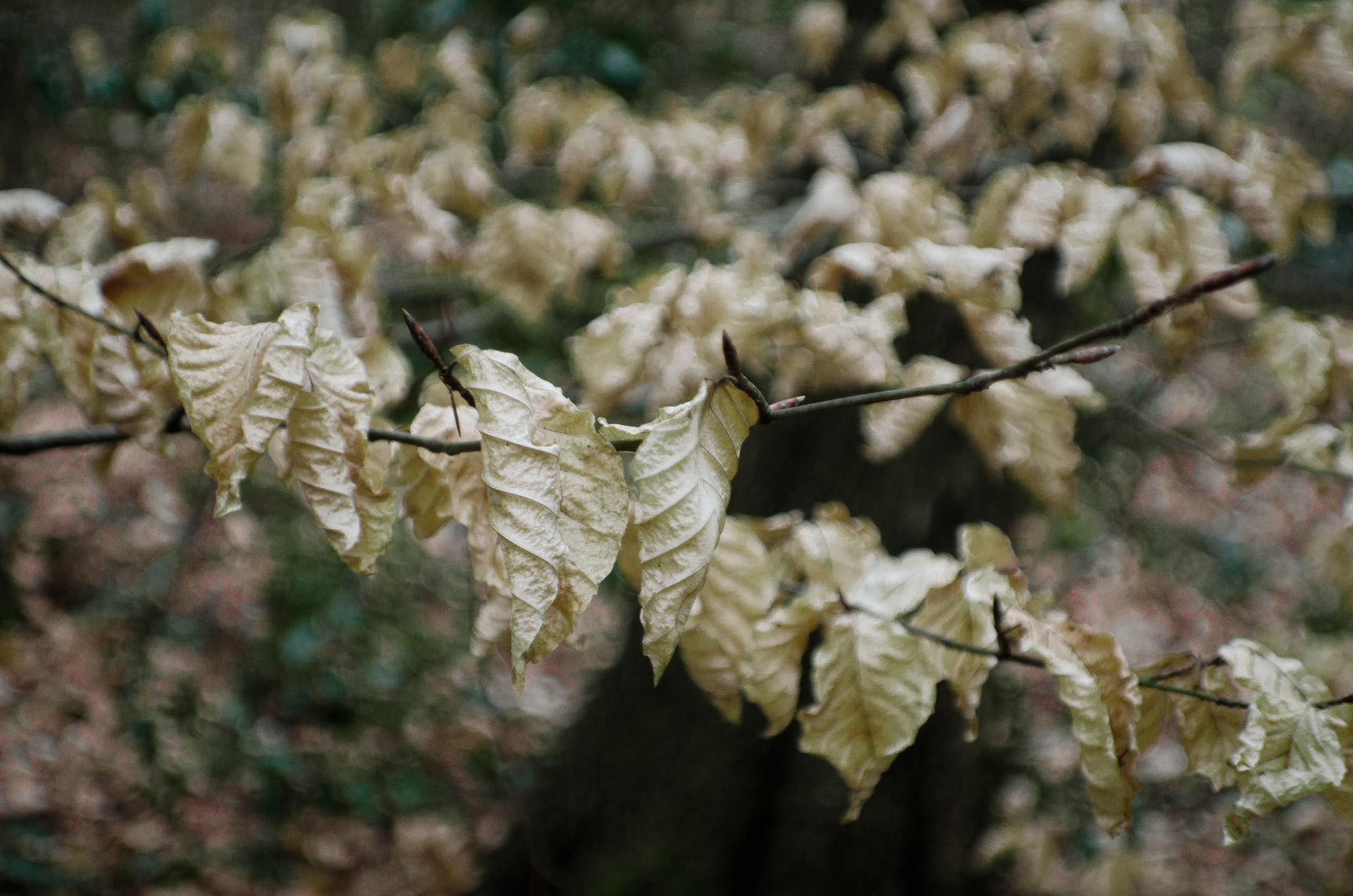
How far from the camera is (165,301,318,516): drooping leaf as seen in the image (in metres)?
0.49

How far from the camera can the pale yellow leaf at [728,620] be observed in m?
0.64

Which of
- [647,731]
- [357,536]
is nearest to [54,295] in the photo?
[357,536]

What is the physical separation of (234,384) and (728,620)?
1.35ft

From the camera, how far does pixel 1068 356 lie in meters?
0.49

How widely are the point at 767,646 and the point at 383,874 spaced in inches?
96.1

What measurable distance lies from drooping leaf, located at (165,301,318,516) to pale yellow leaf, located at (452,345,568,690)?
0.40 ft

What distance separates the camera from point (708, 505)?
1.58ft

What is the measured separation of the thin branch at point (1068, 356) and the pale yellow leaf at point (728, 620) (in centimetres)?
18

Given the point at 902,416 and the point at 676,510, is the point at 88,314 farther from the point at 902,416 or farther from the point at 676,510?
the point at 902,416

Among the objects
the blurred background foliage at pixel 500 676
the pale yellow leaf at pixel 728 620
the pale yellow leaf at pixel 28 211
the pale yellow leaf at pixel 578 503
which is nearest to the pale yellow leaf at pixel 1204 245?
the blurred background foliage at pixel 500 676

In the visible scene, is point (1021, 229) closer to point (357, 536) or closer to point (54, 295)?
point (357, 536)

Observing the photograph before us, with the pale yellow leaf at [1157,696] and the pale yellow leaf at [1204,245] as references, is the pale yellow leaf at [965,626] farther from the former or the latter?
the pale yellow leaf at [1204,245]

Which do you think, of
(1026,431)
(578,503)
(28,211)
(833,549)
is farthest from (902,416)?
(28,211)

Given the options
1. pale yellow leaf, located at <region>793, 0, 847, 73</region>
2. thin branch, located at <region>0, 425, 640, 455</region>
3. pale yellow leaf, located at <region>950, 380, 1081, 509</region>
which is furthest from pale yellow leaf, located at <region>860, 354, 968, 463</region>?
pale yellow leaf, located at <region>793, 0, 847, 73</region>
